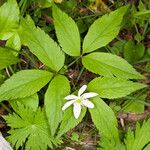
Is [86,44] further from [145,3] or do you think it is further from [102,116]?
[145,3]

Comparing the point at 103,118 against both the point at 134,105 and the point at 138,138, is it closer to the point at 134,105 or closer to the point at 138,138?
the point at 138,138

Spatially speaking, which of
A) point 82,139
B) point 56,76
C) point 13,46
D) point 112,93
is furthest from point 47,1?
point 82,139

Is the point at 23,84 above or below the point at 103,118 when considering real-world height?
above

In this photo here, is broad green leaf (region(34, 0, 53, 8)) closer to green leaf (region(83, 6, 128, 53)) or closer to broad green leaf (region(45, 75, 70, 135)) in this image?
green leaf (region(83, 6, 128, 53))

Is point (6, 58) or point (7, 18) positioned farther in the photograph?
point (7, 18)

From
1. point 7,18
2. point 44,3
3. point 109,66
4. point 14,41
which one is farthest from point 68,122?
point 44,3

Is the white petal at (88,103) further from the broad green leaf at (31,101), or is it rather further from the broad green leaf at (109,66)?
the broad green leaf at (31,101)

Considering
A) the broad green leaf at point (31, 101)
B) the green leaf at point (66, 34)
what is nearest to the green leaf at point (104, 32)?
the green leaf at point (66, 34)
